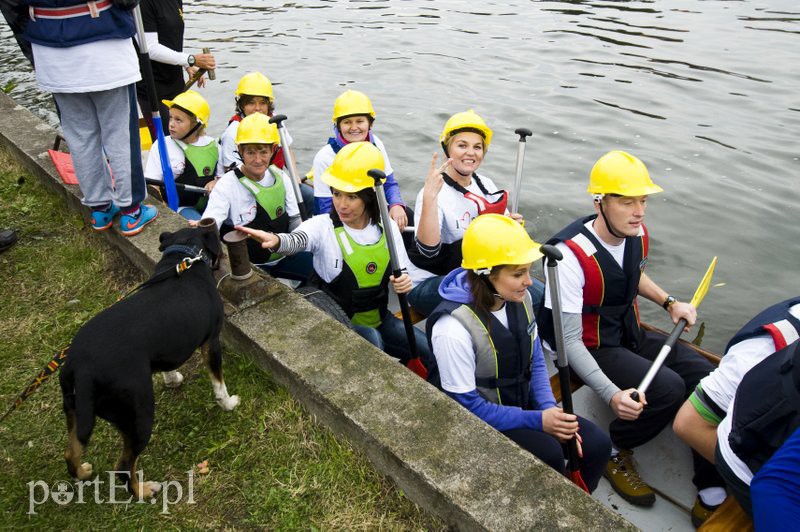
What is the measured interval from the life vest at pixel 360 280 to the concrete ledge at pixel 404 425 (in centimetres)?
44

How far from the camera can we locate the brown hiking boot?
3.85 meters

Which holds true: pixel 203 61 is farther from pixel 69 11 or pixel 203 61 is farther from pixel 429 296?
pixel 429 296

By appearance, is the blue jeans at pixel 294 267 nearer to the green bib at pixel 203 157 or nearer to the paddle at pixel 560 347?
the green bib at pixel 203 157

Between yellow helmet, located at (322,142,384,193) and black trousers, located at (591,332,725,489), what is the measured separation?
82.0 inches

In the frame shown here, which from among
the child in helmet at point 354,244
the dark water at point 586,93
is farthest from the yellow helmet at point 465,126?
the dark water at point 586,93

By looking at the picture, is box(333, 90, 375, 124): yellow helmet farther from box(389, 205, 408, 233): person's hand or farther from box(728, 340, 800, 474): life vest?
box(728, 340, 800, 474): life vest

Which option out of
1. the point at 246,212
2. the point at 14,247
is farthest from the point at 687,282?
the point at 14,247

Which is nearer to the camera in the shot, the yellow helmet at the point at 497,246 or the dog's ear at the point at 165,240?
the yellow helmet at the point at 497,246

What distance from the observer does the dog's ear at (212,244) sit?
3.98 metres

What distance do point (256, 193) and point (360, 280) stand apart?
143cm

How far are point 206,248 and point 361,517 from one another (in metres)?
1.94

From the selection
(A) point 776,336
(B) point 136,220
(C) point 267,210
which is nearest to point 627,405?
(A) point 776,336

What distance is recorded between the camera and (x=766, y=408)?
263 centimetres

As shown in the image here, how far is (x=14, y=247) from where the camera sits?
5.58 metres
